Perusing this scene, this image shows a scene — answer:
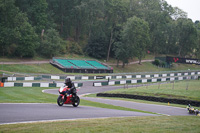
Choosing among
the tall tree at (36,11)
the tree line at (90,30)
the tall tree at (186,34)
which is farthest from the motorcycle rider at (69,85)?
the tall tree at (186,34)

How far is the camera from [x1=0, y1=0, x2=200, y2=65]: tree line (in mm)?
64375

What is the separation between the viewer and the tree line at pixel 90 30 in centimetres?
6438

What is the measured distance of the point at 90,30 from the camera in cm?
8819

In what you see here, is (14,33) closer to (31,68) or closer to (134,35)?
(31,68)

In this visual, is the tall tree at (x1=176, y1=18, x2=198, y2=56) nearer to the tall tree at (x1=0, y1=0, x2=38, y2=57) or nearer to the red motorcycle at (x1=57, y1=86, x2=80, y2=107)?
the tall tree at (x1=0, y1=0, x2=38, y2=57)

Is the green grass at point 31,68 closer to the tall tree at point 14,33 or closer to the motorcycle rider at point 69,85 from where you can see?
the tall tree at point 14,33

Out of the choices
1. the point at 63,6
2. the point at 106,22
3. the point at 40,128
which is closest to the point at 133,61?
the point at 106,22

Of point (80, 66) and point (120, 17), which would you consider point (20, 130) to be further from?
point (120, 17)

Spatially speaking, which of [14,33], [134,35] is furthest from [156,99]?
[134,35]

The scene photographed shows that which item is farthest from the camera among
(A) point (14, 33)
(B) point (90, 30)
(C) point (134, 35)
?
(B) point (90, 30)

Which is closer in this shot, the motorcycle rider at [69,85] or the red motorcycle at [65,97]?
the red motorcycle at [65,97]

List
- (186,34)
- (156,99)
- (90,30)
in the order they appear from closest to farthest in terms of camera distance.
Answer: (156,99)
(90,30)
(186,34)

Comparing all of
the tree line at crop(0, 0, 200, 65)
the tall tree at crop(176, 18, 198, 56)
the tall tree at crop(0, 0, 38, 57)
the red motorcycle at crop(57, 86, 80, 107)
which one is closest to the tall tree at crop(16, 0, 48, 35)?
the tree line at crop(0, 0, 200, 65)

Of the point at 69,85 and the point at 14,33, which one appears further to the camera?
the point at 14,33
